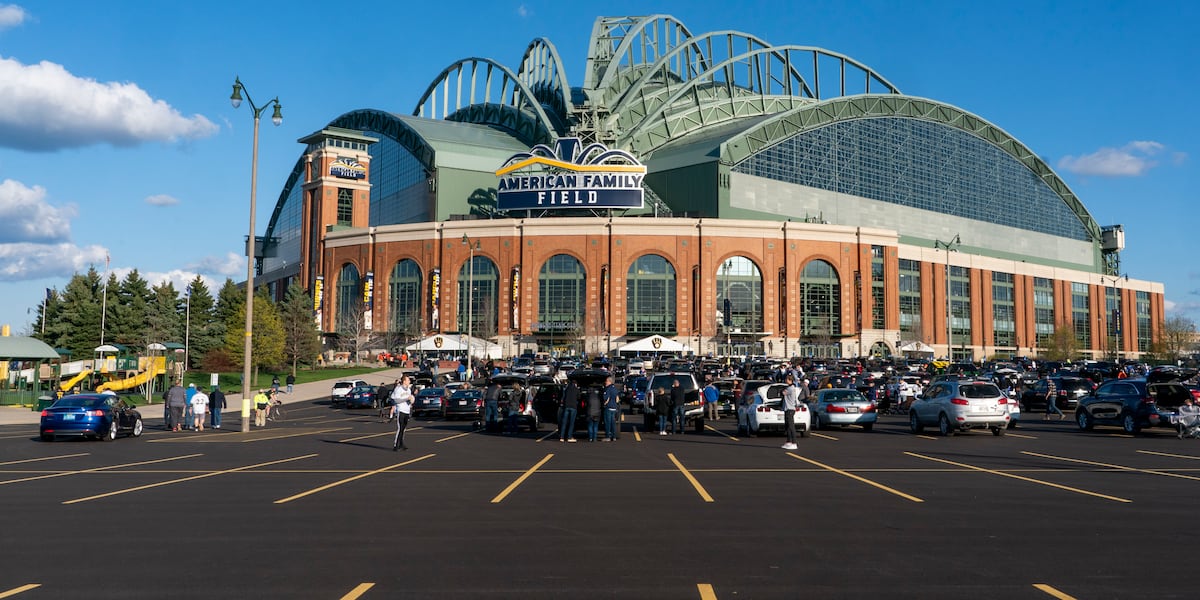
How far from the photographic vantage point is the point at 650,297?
3755 inches

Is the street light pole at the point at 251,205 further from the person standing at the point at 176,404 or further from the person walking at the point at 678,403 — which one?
the person walking at the point at 678,403

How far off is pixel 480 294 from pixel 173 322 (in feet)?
101

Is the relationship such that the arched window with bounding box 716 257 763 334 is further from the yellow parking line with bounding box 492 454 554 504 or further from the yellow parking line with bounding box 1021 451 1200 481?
the yellow parking line with bounding box 492 454 554 504

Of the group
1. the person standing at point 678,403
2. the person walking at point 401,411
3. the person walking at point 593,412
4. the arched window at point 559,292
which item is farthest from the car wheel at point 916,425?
the arched window at point 559,292

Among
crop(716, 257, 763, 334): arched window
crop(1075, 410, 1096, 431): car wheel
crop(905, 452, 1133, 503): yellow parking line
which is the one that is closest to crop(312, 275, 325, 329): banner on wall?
crop(716, 257, 763, 334): arched window

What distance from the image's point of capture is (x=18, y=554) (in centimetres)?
905

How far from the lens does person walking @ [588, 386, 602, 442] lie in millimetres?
24406

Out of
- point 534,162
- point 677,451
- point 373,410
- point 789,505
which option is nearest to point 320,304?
point 534,162

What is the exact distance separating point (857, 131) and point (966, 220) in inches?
846

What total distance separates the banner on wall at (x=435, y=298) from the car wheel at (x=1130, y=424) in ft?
256

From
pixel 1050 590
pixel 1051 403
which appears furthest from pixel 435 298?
pixel 1050 590

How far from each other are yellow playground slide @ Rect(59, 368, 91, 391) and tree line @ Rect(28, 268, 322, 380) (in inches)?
613

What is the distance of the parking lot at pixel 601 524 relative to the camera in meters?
7.83

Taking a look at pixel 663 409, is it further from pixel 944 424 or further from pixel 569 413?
pixel 944 424
